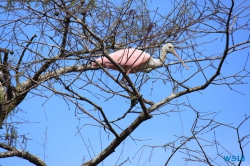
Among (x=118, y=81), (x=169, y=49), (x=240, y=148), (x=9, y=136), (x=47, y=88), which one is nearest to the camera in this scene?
(x=240, y=148)

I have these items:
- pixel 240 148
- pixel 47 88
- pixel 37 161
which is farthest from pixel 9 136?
pixel 240 148

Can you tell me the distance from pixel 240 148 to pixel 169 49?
1.78 meters

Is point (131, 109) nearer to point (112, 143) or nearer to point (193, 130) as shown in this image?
point (112, 143)

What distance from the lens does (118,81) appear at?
281 cm

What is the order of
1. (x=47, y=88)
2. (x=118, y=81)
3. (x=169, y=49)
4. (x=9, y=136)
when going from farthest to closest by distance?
(x=169, y=49) < (x=9, y=136) < (x=47, y=88) < (x=118, y=81)

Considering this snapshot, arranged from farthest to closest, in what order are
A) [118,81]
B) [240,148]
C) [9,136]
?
[9,136] < [118,81] < [240,148]

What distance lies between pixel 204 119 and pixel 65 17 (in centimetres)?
118

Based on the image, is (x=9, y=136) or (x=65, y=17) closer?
(x=65, y=17)

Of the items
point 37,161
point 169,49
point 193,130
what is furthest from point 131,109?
point 169,49

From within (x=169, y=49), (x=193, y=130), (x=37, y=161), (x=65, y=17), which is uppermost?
(x=169, y=49)

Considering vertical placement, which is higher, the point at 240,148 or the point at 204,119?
the point at 204,119

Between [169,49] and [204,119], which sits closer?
[204,119]

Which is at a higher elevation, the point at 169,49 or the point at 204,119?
the point at 169,49

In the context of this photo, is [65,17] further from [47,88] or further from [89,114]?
[89,114]
